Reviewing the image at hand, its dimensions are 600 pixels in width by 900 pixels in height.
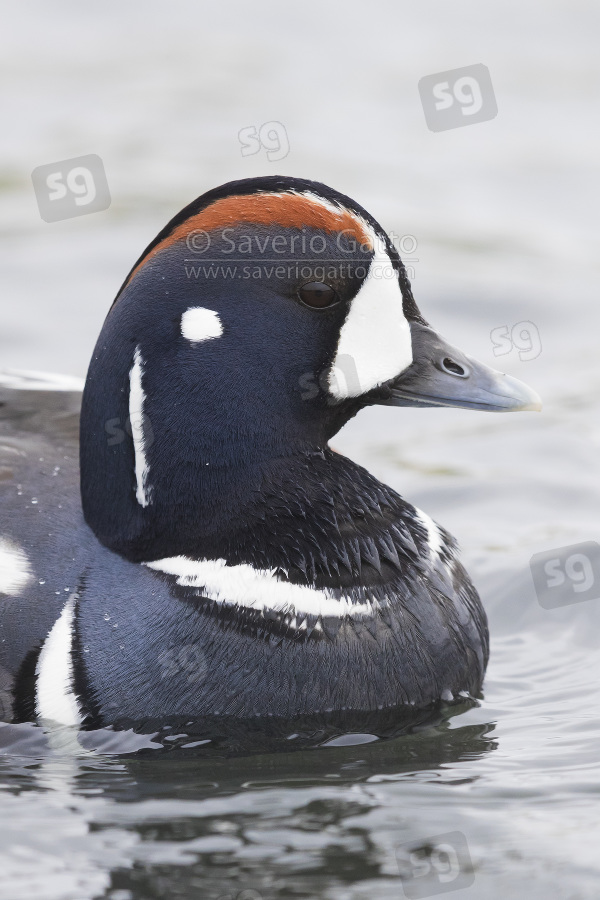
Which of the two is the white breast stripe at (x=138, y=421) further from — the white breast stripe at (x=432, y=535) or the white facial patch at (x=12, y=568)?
the white breast stripe at (x=432, y=535)

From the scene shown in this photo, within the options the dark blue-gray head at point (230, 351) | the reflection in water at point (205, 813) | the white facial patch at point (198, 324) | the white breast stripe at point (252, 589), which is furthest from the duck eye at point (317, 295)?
the reflection in water at point (205, 813)

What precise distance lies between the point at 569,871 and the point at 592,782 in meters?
0.61

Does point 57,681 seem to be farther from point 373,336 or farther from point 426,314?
point 426,314

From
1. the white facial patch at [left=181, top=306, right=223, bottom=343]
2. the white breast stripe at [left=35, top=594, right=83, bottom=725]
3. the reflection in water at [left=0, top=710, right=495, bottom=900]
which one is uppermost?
the white facial patch at [left=181, top=306, right=223, bottom=343]

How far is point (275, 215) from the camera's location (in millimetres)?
5324

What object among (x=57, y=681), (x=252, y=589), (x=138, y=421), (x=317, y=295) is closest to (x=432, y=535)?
(x=252, y=589)

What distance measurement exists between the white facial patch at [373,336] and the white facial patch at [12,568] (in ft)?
4.16

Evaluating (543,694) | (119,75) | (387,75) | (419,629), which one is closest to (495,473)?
(543,694)

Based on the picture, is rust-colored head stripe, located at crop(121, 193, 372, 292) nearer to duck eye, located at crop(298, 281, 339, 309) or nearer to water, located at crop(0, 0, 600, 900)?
duck eye, located at crop(298, 281, 339, 309)

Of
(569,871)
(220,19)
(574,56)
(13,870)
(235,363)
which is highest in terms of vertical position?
(220,19)

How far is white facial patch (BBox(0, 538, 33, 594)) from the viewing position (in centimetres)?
548

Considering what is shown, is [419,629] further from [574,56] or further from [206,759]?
[574,56]

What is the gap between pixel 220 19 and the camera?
12805 mm

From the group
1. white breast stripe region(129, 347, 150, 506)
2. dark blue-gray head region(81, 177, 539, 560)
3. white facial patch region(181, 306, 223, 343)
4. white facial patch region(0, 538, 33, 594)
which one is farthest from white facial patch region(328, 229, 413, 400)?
white facial patch region(0, 538, 33, 594)
